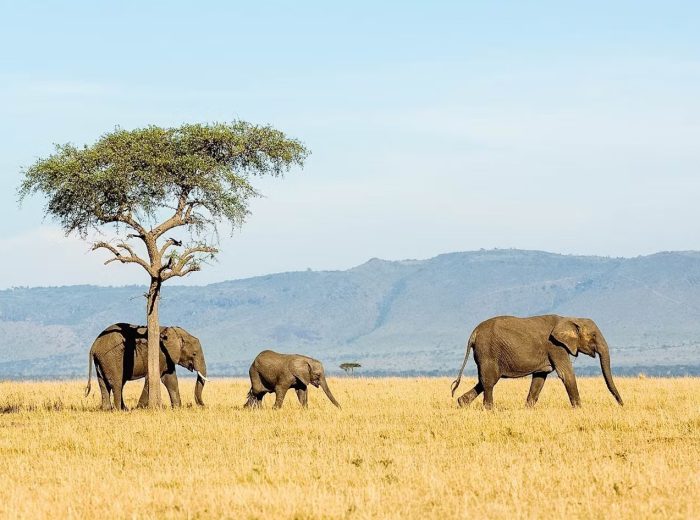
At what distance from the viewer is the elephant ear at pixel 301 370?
3497 centimetres

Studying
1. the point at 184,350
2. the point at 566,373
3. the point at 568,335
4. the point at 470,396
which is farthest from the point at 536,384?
the point at 184,350

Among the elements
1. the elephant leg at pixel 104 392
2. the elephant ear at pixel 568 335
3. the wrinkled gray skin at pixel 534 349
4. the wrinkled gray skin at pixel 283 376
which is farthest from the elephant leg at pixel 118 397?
the elephant ear at pixel 568 335

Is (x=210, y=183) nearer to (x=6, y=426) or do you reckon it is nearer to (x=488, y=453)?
(x=6, y=426)

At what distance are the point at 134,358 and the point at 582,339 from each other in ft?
45.1

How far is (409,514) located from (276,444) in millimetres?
Result: 8426

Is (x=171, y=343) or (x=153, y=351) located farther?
(x=171, y=343)

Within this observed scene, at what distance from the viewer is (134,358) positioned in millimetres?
37156

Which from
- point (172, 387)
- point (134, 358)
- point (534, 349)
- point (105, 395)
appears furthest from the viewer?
point (134, 358)

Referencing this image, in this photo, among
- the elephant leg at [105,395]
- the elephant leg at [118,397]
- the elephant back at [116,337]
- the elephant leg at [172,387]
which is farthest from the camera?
the elephant leg at [172,387]

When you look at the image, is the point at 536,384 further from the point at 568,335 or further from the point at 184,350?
the point at 184,350

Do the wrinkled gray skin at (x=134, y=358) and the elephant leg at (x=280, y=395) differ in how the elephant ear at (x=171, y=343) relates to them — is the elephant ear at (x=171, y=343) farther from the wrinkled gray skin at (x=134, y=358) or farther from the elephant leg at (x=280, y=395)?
the elephant leg at (x=280, y=395)

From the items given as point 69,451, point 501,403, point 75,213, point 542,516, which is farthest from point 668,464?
point 75,213

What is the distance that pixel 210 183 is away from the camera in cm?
3847

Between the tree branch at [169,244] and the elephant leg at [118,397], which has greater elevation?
the tree branch at [169,244]
